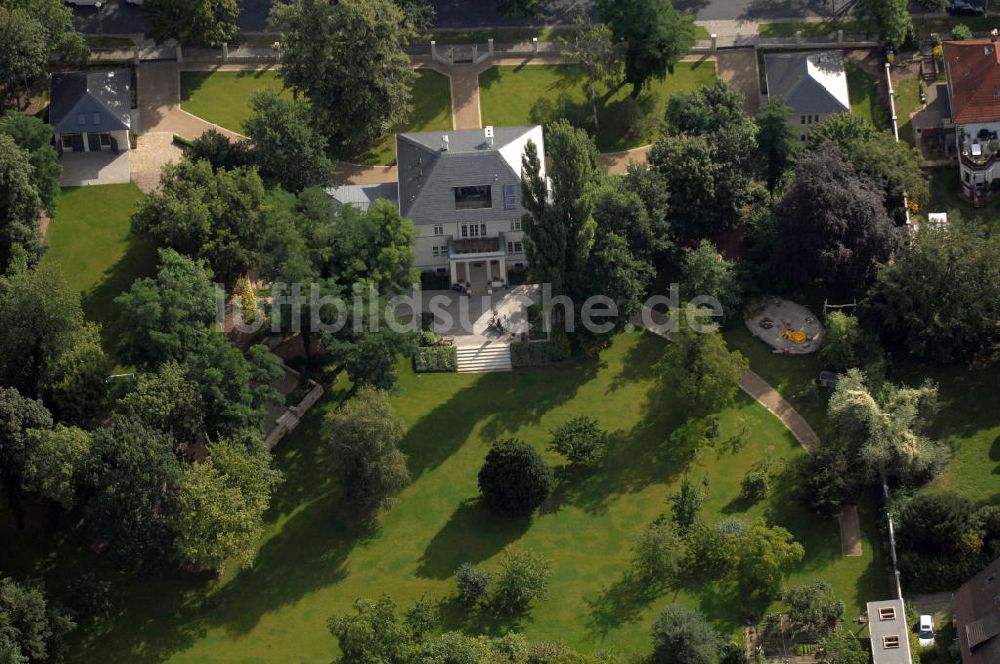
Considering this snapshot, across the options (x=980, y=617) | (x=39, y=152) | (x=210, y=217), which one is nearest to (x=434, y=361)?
(x=210, y=217)

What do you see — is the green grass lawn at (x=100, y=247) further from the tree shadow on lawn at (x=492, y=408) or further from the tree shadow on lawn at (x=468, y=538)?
the tree shadow on lawn at (x=468, y=538)

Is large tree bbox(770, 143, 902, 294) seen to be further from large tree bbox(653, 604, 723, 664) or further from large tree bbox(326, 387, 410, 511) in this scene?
large tree bbox(326, 387, 410, 511)

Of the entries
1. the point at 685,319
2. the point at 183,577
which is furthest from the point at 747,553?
the point at 183,577

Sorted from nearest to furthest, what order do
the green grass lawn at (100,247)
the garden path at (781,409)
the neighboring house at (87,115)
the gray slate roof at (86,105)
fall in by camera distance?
the garden path at (781,409) < the green grass lawn at (100,247) < the gray slate roof at (86,105) < the neighboring house at (87,115)

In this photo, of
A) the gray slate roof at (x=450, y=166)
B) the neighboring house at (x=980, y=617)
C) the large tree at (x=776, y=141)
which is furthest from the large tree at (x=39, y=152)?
the neighboring house at (x=980, y=617)

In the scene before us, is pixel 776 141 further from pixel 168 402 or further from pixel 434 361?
pixel 168 402
